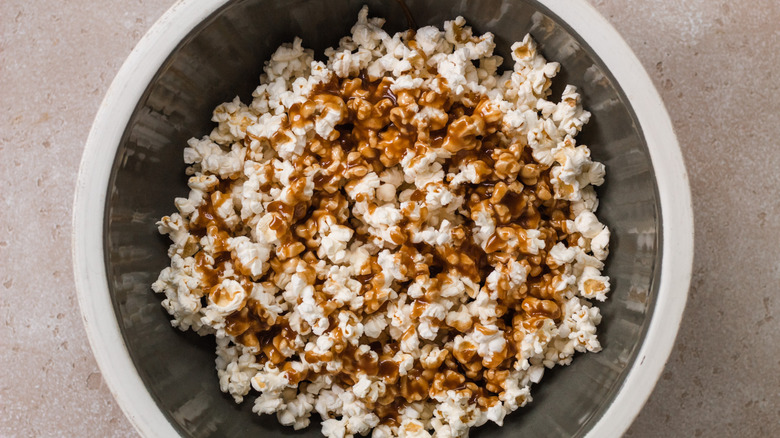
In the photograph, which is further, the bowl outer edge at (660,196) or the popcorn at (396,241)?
the popcorn at (396,241)

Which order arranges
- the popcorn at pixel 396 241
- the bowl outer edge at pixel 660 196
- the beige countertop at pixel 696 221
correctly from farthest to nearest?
the beige countertop at pixel 696 221
the popcorn at pixel 396 241
the bowl outer edge at pixel 660 196

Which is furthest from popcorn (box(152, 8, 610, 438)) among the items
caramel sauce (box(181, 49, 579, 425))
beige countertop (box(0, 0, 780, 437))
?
beige countertop (box(0, 0, 780, 437))

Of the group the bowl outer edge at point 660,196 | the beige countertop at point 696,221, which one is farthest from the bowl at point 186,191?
the beige countertop at point 696,221

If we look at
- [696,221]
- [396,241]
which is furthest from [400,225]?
[696,221]

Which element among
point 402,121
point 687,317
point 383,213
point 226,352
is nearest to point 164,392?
point 226,352

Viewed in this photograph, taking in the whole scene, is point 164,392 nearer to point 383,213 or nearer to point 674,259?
point 383,213

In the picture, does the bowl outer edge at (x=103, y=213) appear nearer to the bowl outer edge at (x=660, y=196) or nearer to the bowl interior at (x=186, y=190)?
the bowl interior at (x=186, y=190)

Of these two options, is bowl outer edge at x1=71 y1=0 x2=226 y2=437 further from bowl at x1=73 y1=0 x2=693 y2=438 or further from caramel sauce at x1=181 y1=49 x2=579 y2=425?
caramel sauce at x1=181 y1=49 x2=579 y2=425
